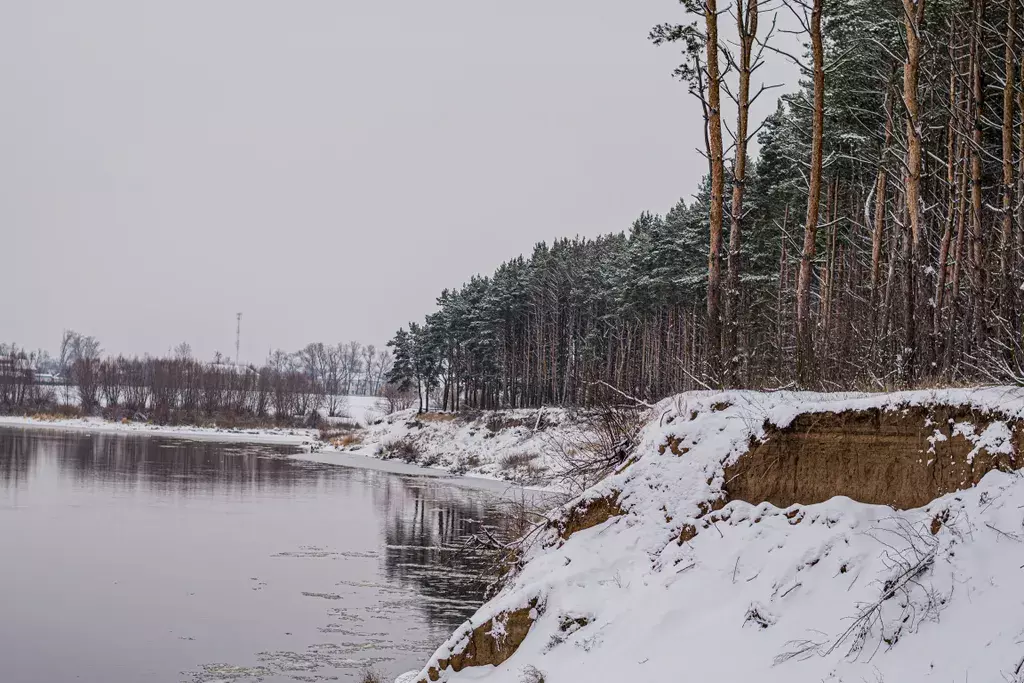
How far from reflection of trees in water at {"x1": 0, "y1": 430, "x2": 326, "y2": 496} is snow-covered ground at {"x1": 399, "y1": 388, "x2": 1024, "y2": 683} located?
3084 cm

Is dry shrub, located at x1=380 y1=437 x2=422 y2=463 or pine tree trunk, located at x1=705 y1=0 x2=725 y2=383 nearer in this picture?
pine tree trunk, located at x1=705 y1=0 x2=725 y2=383

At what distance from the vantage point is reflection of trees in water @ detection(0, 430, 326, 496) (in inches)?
1560

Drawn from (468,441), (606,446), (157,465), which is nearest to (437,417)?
(468,441)

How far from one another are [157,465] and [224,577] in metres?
29.5

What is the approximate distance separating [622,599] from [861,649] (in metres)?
2.42

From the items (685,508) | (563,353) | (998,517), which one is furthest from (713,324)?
(563,353)

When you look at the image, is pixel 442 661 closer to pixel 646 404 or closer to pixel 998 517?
pixel 646 404

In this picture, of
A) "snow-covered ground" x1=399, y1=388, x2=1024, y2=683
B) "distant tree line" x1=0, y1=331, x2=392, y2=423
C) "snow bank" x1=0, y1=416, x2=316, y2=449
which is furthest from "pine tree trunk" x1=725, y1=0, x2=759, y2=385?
"distant tree line" x1=0, y1=331, x2=392, y2=423

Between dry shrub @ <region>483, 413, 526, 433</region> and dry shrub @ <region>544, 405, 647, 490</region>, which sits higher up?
dry shrub @ <region>544, 405, 647, 490</region>

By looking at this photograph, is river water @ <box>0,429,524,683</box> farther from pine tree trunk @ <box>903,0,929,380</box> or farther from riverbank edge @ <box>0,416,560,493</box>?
riverbank edge @ <box>0,416,560,493</box>

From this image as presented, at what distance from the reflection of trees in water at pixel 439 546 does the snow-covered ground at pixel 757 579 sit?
12.3ft

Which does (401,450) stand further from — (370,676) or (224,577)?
(370,676)

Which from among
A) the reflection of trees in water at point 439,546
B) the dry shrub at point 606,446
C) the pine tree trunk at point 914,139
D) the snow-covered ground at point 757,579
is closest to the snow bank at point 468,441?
the reflection of trees in water at point 439,546

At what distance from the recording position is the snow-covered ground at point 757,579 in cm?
590
